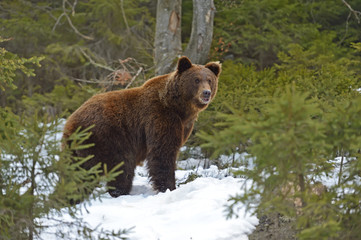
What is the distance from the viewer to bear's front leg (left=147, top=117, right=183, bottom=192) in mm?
5895

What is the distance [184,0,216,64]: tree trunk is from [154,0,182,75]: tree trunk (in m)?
0.44

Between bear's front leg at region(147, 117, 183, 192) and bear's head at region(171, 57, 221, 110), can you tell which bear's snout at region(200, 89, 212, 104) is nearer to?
bear's head at region(171, 57, 221, 110)

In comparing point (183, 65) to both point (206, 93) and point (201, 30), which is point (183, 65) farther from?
point (201, 30)

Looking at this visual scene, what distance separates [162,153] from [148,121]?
0.45 metres

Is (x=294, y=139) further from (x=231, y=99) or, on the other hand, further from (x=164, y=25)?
(x=164, y=25)

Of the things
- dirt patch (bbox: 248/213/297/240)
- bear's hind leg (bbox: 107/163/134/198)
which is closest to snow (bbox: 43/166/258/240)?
dirt patch (bbox: 248/213/297/240)

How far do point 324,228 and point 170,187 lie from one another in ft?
10.6

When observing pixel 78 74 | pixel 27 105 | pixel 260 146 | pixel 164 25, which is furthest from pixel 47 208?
pixel 78 74

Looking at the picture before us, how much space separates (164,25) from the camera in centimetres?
984

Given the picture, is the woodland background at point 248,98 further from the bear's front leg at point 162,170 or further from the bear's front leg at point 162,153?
the bear's front leg at point 162,170

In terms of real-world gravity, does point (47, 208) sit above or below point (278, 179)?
below

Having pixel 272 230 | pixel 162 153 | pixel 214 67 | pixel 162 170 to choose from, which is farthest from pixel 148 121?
pixel 272 230

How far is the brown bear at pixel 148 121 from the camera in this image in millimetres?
5805

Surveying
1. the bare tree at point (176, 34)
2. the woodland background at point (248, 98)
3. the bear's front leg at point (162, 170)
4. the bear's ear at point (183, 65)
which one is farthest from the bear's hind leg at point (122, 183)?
the bare tree at point (176, 34)
